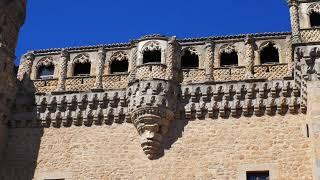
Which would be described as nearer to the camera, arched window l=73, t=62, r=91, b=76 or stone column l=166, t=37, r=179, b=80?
stone column l=166, t=37, r=179, b=80

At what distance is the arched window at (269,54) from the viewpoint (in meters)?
17.6

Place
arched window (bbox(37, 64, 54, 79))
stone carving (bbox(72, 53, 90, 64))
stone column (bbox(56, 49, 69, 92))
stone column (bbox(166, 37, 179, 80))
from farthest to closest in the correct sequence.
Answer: arched window (bbox(37, 64, 54, 79)) → stone carving (bbox(72, 53, 90, 64)) → stone column (bbox(56, 49, 69, 92)) → stone column (bbox(166, 37, 179, 80))

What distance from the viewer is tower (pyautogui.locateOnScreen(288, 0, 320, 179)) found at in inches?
579

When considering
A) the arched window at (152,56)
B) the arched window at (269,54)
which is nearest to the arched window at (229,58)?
the arched window at (269,54)

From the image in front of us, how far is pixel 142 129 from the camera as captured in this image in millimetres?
16797

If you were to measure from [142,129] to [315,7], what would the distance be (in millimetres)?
5659

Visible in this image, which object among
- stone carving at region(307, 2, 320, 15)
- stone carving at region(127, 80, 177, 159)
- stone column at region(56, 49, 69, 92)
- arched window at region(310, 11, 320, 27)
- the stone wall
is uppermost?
stone carving at region(307, 2, 320, 15)

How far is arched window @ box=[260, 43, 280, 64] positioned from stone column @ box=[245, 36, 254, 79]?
1.12ft

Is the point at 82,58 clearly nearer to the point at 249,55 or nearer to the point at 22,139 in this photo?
the point at 22,139

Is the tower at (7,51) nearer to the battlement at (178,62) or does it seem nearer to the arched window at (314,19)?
the battlement at (178,62)

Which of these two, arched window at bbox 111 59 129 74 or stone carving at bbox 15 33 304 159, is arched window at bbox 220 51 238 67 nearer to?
stone carving at bbox 15 33 304 159

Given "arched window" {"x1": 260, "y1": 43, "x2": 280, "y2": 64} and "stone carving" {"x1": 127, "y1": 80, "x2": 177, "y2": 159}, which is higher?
"arched window" {"x1": 260, "y1": 43, "x2": 280, "y2": 64}

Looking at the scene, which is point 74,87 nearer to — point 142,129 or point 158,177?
point 142,129

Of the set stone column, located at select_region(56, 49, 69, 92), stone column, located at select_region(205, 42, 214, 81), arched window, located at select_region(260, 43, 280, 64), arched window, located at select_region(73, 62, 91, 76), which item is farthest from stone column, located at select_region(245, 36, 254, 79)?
stone column, located at select_region(56, 49, 69, 92)
